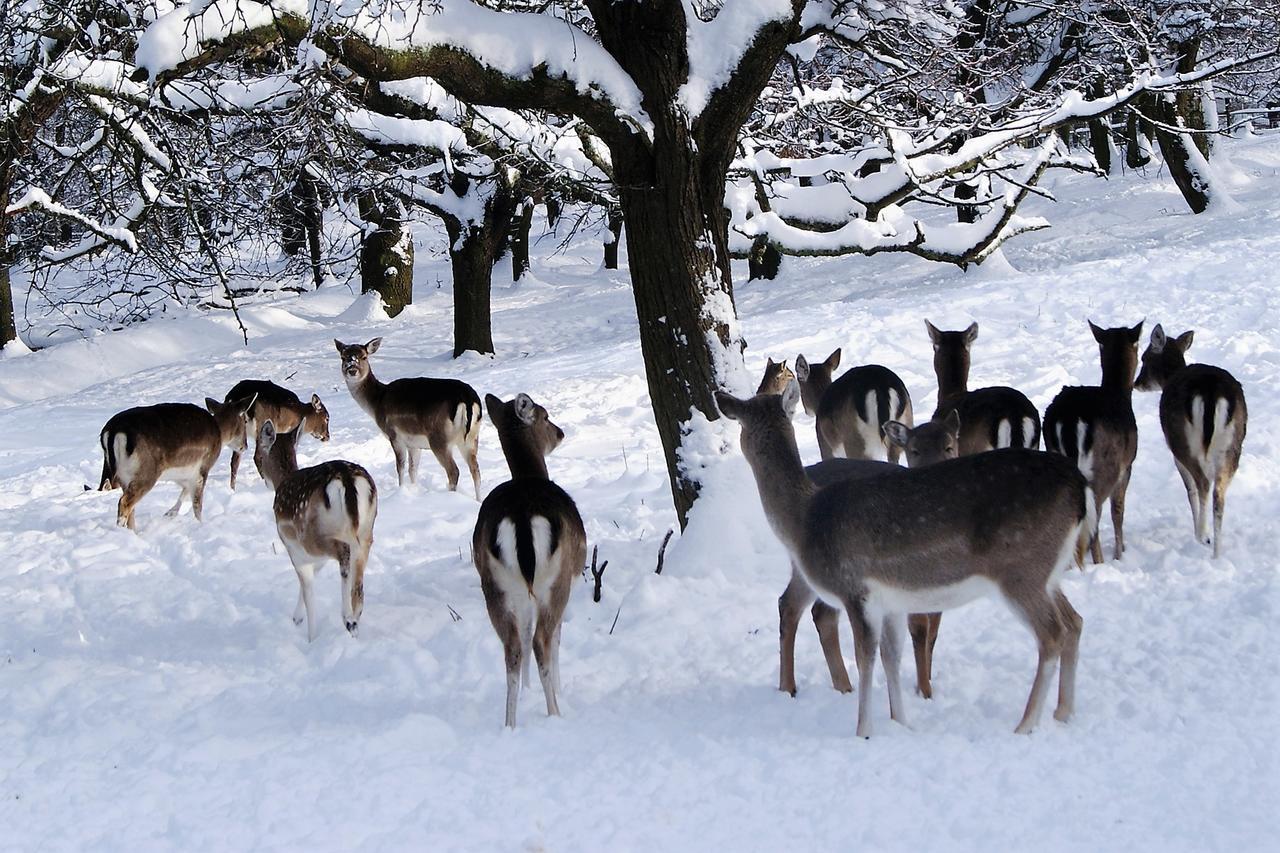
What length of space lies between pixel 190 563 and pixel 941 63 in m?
9.51

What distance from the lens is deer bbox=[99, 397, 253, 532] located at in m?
9.38

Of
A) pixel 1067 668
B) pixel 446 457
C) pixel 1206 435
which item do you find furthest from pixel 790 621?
pixel 446 457

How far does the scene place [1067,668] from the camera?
4969mm

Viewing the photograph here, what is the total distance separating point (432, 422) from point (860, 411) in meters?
3.73

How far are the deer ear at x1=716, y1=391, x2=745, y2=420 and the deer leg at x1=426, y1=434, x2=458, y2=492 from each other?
5176mm

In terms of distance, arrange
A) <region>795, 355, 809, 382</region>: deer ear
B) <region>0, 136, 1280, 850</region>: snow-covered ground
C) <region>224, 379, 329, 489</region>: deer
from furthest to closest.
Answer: <region>224, 379, 329, 489</region>: deer, <region>795, 355, 809, 382</region>: deer ear, <region>0, 136, 1280, 850</region>: snow-covered ground

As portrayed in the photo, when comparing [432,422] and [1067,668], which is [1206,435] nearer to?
[1067,668]

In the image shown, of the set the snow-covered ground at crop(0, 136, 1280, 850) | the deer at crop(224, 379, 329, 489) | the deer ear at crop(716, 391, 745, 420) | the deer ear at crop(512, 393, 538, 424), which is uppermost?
the deer ear at crop(716, 391, 745, 420)

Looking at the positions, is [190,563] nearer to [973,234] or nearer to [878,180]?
[878,180]

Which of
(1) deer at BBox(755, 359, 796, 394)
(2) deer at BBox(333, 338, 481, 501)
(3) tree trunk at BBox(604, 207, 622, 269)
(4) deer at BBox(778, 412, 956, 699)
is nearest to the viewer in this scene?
(4) deer at BBox(778, 412, 956, 699)

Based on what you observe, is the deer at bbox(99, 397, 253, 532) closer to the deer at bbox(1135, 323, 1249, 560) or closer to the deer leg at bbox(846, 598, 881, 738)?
the deer leg at bbox(846, 598, 881, 738)

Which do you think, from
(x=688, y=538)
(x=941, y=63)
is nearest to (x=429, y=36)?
(x=688, y=538)

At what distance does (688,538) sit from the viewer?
23.9ft

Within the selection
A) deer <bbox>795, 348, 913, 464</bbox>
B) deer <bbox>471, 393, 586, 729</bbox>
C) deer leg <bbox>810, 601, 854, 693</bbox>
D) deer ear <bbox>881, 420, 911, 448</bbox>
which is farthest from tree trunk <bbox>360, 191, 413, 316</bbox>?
deer leg <bbox>810, 601, 854, 693</bbox>
